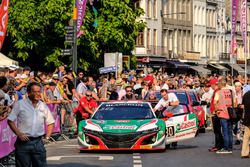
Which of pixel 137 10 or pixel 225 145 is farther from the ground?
pixel 137 10

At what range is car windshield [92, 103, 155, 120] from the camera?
25469 millimetres

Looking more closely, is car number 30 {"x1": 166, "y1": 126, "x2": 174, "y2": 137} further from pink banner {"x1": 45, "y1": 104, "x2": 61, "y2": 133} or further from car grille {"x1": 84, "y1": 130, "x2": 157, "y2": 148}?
pink banner {"x1": 45, "y1": 104, "x2": 61, "y2": 133}

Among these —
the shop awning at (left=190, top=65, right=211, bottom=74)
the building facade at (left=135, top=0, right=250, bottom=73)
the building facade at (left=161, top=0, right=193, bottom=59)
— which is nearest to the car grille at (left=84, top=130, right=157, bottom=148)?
the building facade at (left=135, top=0, right=250, bottom=73)

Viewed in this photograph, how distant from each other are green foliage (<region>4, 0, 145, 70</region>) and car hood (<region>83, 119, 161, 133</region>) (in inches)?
1352

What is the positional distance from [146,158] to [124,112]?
10.0 ft

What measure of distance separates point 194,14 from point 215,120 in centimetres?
8234

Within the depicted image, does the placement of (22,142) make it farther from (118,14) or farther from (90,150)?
(118,14)

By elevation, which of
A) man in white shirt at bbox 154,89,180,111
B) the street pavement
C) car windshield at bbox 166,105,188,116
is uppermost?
man in white shirt at bbox 154,89,180,111

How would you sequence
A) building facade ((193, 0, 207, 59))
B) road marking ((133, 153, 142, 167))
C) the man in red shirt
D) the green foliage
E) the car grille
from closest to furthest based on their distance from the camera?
road marking ((133, 153, 142, 167))
the car grille
the man in red shirt
the green foliage
building facade ((193, 0, 207, 59))

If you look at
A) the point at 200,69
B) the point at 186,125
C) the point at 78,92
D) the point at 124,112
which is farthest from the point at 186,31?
the point at 124,112

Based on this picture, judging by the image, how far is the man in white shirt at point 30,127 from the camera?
14289 mm

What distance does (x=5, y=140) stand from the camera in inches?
802

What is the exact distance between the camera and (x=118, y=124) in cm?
2456

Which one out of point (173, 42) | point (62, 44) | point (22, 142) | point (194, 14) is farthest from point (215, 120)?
point (194, 14)
